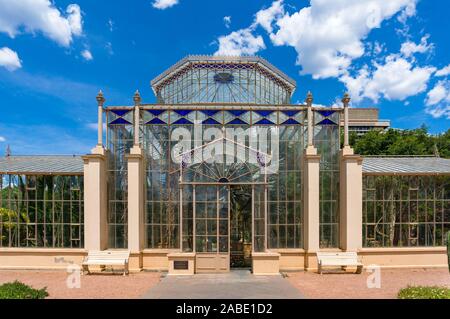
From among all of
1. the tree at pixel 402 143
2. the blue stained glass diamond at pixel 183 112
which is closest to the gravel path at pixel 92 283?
the blue stained glass diamond at pixel 183 112

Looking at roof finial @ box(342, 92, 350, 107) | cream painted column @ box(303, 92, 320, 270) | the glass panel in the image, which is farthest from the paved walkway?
roof finial @ box(342, 92, 350, 107)

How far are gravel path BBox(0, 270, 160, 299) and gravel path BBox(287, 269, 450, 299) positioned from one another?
556 cm

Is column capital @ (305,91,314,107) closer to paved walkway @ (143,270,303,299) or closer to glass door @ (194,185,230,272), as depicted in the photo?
glass door @ (194,185,230,272)

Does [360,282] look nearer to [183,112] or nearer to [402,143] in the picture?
[183,112]

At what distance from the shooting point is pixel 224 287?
1321 cm

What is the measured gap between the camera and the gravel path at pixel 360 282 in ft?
39.9

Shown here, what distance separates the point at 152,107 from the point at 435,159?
48.3 ft

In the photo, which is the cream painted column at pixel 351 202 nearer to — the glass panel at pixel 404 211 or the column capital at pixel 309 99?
the glass panel at pixel 404 211

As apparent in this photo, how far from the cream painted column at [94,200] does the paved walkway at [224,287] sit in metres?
3.81

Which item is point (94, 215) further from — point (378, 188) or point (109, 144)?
point (378, 188)

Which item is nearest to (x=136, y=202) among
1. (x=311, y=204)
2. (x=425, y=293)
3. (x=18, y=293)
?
(x=18, y=293)

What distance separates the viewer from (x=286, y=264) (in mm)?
16875
